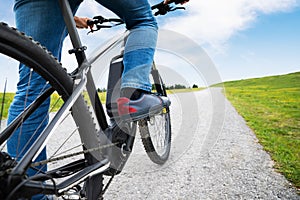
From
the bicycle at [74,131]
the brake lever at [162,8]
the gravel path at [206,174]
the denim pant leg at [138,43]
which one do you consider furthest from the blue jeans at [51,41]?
the gravel path at [206,174]

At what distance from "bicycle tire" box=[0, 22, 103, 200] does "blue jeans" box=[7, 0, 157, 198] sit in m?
0.23

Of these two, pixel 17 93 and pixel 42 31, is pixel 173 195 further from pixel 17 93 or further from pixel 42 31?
pixel 42 31

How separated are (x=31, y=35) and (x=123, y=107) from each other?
1.89ft

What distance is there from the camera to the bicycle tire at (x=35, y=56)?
923mm

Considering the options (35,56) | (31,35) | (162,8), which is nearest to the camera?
(35,56)

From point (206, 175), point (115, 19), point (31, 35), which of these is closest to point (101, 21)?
point (115, 19)

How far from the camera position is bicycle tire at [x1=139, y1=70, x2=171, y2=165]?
7.16 feet

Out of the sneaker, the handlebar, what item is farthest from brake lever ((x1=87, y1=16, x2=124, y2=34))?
the sneaker

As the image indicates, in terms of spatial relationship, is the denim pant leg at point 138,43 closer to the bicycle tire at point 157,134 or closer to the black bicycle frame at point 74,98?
the black bicycle frame at point 74,98

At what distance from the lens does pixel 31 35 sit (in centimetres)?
140

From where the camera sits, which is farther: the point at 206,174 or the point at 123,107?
the point at 206,174

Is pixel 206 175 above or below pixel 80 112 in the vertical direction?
below

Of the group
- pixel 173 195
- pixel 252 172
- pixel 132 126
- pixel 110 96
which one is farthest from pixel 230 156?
pixel 110 96

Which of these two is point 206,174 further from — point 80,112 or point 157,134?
point 80,112
